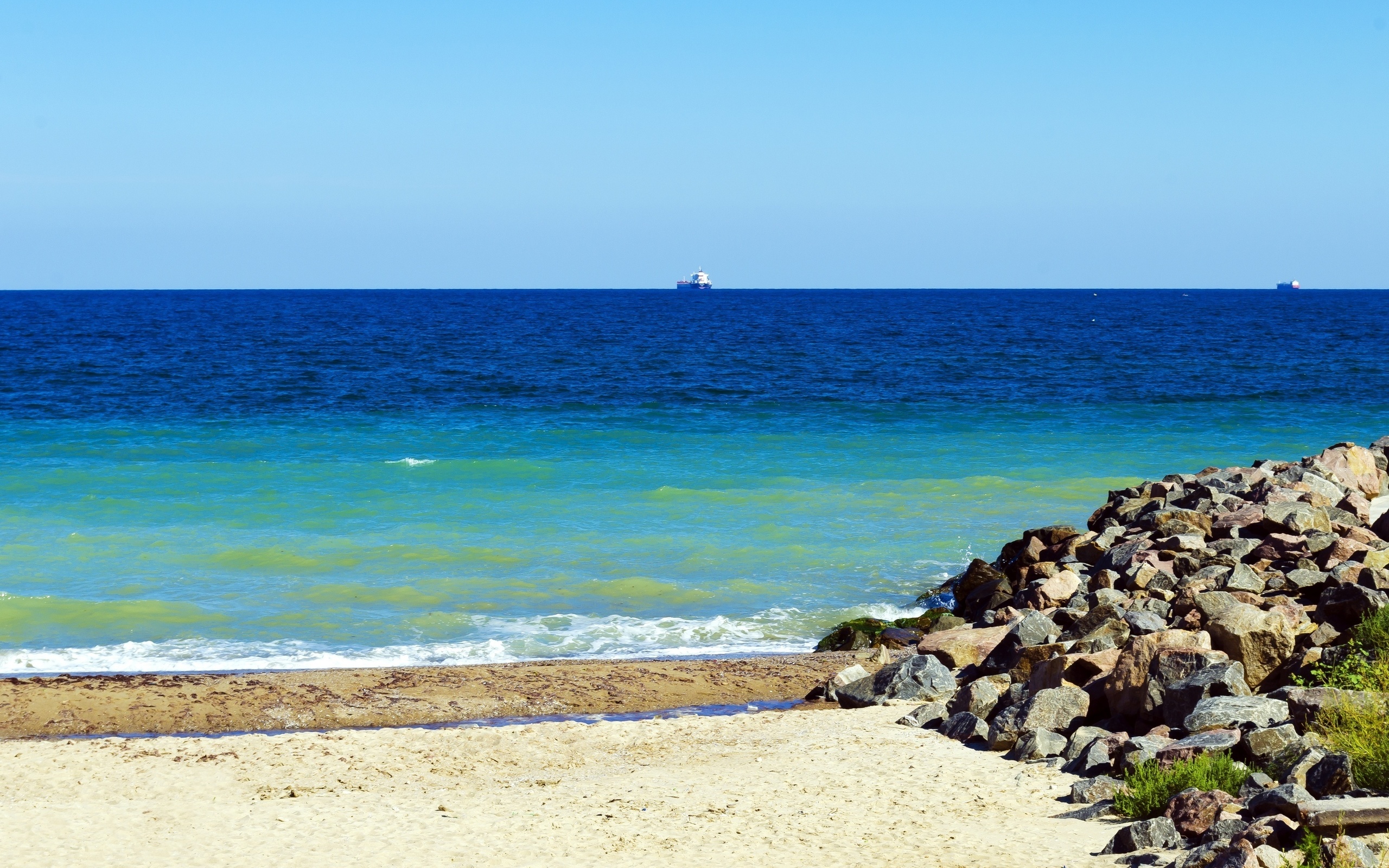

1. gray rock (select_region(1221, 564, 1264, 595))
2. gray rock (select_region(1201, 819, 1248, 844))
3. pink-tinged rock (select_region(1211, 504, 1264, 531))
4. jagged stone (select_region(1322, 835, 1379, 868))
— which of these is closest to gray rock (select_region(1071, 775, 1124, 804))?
gray rock (select_region(1201, 819, 1248, 844))

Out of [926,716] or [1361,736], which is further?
[926,716]

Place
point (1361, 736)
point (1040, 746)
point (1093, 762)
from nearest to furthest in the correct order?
1. point (1361, 736)
2. point (1093, 762)
3. point (1040, 746)

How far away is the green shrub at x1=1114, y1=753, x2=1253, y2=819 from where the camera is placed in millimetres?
7301

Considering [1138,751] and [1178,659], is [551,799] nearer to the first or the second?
[1138,751]

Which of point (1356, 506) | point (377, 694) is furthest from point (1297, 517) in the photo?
point (377, 694)

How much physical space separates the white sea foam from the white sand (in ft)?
8.94

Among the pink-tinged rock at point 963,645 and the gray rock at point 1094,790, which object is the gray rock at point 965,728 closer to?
the gray rock at point 1094,790

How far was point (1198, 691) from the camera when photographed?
8625 mm

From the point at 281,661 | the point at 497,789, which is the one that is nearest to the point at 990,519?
the point at 281,661

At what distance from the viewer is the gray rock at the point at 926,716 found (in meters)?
10.1

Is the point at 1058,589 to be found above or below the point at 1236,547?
below

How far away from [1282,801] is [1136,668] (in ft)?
8.73

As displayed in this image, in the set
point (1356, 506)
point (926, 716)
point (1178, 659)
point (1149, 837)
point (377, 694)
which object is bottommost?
point (377, 694)

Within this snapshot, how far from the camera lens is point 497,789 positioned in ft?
29.6
